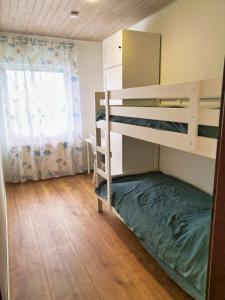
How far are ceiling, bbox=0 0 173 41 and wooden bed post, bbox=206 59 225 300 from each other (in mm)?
2469

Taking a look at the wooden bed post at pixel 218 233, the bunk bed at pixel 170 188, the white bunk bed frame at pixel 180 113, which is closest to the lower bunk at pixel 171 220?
the bunk bed at pixel 170 188

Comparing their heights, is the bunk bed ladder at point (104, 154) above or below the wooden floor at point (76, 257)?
above

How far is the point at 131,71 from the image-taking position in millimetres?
2865

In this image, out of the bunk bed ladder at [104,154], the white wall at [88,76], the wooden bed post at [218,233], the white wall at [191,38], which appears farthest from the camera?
the white wall at [88,76]

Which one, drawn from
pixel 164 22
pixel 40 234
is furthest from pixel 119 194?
pixel 164 22

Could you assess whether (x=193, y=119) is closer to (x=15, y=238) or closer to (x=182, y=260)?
(x=182, y=260)

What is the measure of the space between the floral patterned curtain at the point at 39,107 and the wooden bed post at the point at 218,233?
3.60 metres

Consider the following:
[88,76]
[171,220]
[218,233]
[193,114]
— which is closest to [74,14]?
[88,76]

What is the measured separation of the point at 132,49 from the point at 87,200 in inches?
82.0

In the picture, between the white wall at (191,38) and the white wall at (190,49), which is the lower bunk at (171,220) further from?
the white wall at (191,38)

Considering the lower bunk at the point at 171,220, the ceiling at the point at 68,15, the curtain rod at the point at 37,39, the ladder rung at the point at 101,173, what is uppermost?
the ceiling at the point at 68,15

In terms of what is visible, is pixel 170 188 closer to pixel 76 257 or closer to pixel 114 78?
pixel 76 257

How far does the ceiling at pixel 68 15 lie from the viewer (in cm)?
256

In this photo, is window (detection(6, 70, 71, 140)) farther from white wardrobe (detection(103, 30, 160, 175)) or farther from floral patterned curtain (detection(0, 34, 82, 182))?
white wardrobe (detection(103, 30, 160, 175))
